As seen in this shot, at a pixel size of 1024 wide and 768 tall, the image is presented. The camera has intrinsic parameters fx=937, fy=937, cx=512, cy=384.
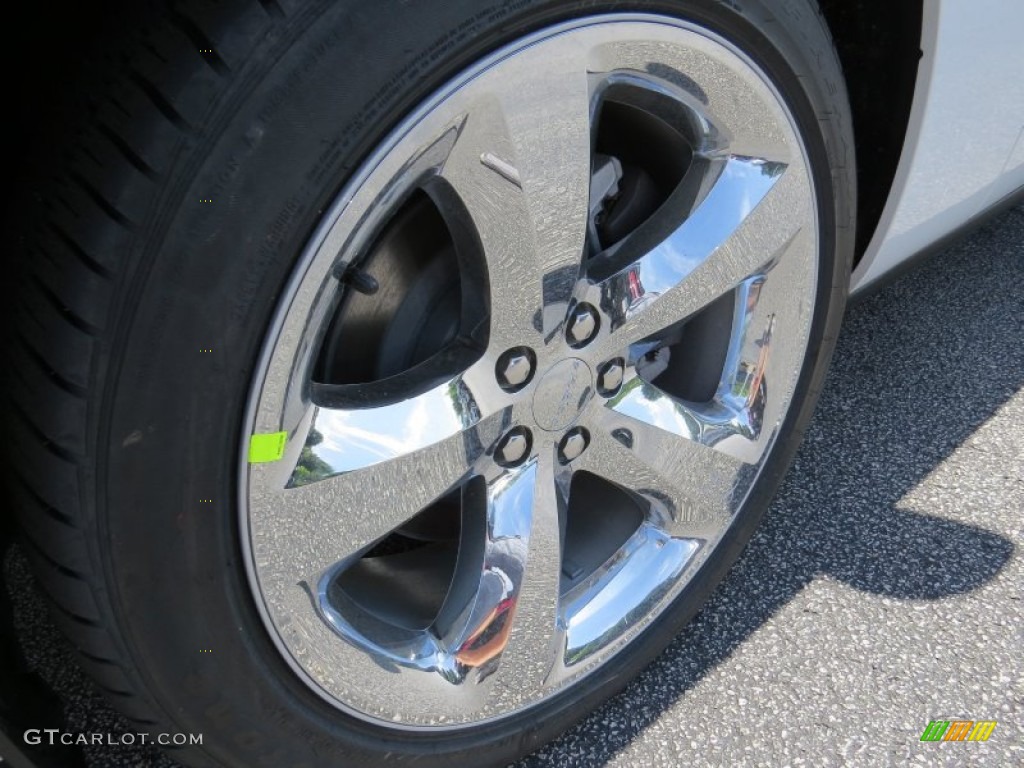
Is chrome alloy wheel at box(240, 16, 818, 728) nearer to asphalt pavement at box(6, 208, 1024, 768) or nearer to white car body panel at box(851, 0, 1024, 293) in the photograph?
asphalt pavement at box(6, 208, 1024, 768)

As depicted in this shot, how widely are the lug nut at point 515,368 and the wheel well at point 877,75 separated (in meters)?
0.74

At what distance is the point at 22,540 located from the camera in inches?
34.4

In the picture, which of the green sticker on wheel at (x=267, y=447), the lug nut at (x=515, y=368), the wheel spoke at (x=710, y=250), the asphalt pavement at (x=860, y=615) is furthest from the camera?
the asphalt pavement at (x=860, y=615)

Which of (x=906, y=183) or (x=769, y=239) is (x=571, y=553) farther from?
(x=906, y=183)

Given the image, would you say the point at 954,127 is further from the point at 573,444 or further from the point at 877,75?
the point at 573,444

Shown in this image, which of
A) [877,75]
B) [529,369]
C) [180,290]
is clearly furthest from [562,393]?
[877,75]

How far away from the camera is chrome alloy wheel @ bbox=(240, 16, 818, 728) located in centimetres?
89

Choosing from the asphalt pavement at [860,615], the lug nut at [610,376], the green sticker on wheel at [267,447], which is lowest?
the asphalt pavement at [860,615]

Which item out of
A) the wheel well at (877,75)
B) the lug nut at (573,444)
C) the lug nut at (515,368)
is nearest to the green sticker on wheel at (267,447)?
the lug nut at (515,368)

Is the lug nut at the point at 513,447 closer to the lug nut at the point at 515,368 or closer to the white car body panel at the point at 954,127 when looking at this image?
the lug nut at the point at 515,368

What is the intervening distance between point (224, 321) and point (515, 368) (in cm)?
36

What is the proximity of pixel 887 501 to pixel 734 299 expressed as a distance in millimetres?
654

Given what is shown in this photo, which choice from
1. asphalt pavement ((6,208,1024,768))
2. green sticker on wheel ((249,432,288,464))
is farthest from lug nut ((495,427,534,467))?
asphalt pavement ((6,208,1024,768))

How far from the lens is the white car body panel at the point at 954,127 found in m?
1.33
